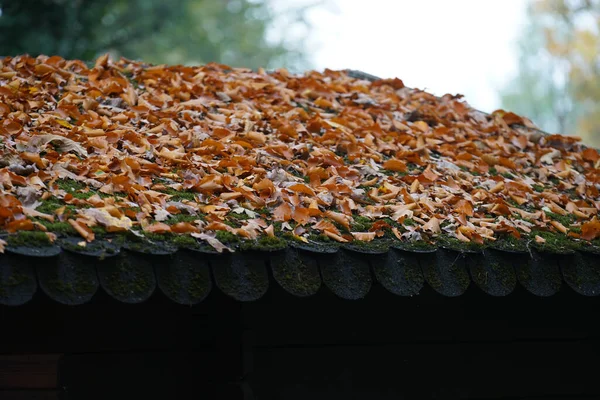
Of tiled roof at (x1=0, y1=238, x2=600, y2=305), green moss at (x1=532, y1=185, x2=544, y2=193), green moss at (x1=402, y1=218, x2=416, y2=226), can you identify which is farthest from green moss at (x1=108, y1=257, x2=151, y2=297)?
green moss at (x1=532, y1=185, x2=544, y2=193)

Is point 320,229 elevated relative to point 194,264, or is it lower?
elevated

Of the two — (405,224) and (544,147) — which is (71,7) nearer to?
(544,147)

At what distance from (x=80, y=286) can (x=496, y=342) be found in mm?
1985

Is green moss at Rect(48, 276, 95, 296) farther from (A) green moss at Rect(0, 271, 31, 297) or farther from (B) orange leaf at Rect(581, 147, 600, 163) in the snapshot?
(B) orange leaf at Rect(581, 147, 600, 163)

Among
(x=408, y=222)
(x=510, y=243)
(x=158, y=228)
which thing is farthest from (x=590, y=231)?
(x=158, y=228)

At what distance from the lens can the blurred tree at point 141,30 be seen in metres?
A: 9.16

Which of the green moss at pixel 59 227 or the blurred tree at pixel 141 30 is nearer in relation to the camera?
the green moss at pixel 59 227

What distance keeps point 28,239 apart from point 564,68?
73.9ft

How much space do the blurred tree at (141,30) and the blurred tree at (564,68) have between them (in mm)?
9027

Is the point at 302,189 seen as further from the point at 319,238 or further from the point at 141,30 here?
the point at 141,30

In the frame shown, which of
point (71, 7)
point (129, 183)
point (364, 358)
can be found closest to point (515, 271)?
point (364, 358)

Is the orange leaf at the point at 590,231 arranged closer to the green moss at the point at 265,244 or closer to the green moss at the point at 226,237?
the green moss at the point at 265,244

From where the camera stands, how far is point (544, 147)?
15.3 feet

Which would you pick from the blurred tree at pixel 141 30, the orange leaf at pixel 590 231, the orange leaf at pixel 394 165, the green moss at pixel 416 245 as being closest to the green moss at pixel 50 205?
the green moss at pixel 416 245
